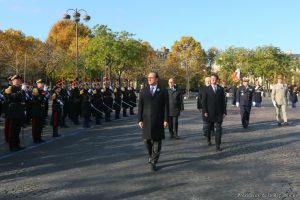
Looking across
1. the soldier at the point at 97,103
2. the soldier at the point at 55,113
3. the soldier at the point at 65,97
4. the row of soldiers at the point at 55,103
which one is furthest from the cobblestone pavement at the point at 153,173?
the soldier at the point at 97,103

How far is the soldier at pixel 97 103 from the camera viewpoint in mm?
19422

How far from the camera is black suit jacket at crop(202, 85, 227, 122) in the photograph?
11695 millimetres

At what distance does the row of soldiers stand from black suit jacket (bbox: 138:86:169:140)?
405cm

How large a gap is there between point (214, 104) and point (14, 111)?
5014 millimetres

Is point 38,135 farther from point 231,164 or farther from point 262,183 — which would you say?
point 262,183

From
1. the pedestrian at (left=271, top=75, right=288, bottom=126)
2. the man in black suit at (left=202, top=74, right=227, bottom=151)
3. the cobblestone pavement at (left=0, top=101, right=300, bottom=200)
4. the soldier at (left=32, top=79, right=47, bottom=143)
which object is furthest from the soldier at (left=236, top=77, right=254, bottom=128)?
the soldier at (left=32, top=79, right=47, bottom=143)

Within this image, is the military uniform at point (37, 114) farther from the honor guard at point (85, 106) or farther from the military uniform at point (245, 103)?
the military uniform at point (245, 103)

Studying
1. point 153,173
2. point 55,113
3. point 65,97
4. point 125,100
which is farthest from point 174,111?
point 125,100

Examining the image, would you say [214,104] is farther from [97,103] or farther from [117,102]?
[117,102]

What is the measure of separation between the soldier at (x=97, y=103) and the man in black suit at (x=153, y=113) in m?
10.2

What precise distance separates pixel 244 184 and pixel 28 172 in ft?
13.3

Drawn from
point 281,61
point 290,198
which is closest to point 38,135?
point 290,198

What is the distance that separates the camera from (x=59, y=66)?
64938mm

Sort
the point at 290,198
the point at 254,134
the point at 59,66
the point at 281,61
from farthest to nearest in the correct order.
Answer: the point at 281,61, the point at 59,66, the point at 254,134, the point at 290,198
